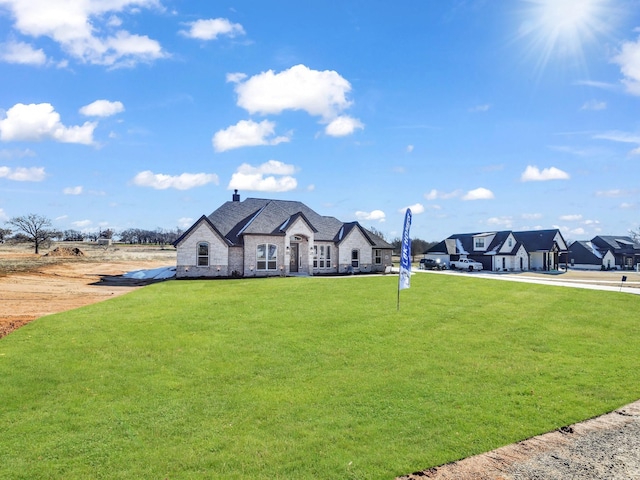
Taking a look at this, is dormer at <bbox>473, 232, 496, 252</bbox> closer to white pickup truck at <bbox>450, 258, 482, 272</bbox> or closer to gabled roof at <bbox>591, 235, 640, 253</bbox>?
white pickup truck at <bbox>450, 258, 482, 272</bbox>

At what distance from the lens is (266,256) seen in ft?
117

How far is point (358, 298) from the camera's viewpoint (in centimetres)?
2195

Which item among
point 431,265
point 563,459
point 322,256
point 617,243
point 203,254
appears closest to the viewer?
point 563,459

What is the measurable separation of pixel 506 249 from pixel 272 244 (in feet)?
127

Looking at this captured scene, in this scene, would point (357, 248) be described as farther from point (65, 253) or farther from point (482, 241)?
point (65, 253)

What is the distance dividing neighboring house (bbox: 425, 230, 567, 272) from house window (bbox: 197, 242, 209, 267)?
127 ft

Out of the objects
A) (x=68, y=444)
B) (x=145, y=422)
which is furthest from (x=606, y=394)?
(x=68, y=444)

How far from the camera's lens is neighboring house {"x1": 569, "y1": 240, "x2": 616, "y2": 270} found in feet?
239

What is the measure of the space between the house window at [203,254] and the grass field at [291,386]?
13.7 metres

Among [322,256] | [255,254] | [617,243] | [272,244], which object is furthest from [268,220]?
[617,243]

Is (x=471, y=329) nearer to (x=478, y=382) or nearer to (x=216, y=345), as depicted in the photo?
(x=478, y=382)

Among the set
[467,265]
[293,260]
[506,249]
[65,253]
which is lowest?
[467,265]

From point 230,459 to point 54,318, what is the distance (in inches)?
521

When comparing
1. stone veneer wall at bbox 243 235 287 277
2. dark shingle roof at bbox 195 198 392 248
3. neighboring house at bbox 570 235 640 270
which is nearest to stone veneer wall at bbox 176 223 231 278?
stone veneer wall at bbox 243 235 287 277
